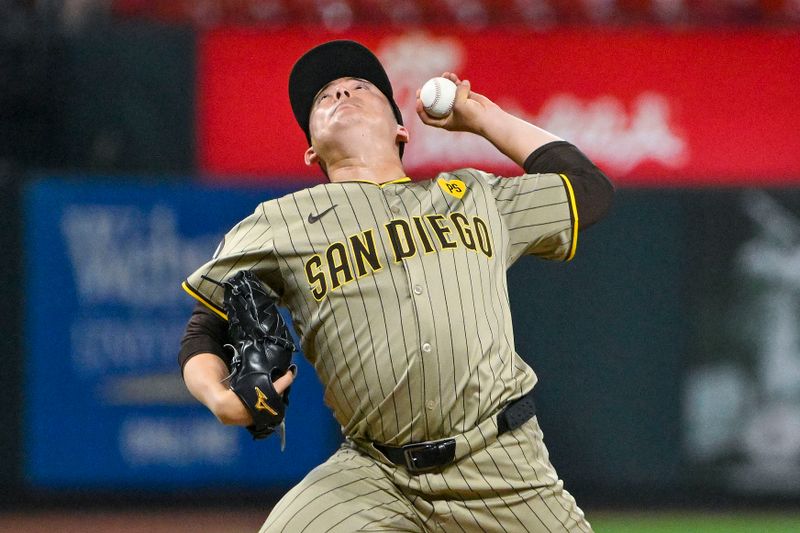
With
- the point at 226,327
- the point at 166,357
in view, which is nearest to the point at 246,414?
the point at 226,327

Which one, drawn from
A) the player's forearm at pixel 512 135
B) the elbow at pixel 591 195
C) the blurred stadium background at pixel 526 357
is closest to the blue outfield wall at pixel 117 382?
the blurred stadium background at pixel 526 357

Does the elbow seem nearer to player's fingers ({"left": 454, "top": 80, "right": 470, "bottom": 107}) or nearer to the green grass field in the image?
player's fingers ({"left": 454, "top": 80, "right": 470, "bottom": 107})

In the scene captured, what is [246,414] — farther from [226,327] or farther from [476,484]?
[476,484]

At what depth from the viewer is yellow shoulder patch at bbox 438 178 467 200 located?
310cm

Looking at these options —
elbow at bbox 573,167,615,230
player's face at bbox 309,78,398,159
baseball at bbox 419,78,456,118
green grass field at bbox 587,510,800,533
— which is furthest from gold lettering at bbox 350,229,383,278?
green grass field at bbox 587,510,800,533

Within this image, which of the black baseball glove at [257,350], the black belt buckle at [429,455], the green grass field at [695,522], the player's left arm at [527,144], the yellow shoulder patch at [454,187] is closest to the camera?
the black baseball glove at [257,350]

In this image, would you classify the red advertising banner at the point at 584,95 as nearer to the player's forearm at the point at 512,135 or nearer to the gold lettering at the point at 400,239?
the player's forearm at the point at 512,135

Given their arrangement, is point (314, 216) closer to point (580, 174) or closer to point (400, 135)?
point (400, 135)

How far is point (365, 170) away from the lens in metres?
3.20

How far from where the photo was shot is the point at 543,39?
318 inches

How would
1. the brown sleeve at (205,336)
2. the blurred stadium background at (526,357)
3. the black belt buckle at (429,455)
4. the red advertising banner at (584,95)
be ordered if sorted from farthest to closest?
the red advertising banner at (584,95)
the blurred stadium background at (526,357)
the brown sleeve at (205,336)
the black belt buckle at (429,455)

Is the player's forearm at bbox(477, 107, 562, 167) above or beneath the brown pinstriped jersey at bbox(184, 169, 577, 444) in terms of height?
above

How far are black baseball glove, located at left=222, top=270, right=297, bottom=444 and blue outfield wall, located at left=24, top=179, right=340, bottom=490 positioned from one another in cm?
355

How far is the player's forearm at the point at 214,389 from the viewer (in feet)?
9.09
